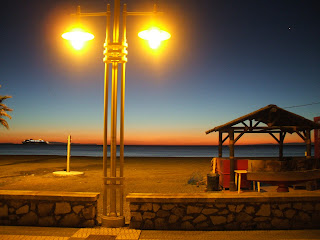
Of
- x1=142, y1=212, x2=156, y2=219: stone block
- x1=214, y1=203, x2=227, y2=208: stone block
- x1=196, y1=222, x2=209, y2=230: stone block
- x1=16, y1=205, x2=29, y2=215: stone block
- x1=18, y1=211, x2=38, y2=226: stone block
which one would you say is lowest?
x1=196, y1=222, x2=209, y2=230: stone block

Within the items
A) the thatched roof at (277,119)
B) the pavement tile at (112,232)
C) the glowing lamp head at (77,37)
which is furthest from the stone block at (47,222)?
the thatched roof at (277,119)

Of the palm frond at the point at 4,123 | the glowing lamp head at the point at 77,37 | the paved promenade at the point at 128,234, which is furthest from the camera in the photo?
the palm frond at the point at 4,123

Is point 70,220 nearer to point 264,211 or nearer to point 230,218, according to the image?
point 230,218

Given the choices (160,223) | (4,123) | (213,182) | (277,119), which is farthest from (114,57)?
(4,123)

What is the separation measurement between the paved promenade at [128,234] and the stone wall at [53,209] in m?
0.17

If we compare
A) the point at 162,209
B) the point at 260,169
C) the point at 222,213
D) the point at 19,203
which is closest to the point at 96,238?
the point at 162,209

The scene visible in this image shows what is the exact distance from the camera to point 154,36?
590 cm

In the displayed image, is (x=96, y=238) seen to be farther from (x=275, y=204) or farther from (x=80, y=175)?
(x=80, y=175)

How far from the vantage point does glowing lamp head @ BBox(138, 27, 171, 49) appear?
19.3 ft

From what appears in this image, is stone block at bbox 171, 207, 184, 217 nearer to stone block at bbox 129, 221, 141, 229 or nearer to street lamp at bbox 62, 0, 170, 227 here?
stone block at bbox 129, 221, 141, 229

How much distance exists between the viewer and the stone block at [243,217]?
18.8 ft

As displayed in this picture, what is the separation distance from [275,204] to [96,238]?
342cm

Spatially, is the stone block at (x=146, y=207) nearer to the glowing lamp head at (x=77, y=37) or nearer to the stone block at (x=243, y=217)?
the stone block at (x=243, y=217)

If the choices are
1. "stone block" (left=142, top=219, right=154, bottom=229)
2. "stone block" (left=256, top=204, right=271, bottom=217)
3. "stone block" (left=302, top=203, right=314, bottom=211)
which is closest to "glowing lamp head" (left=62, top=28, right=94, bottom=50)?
"stone block" (left=142, top=219, right=154, bottom=229)
